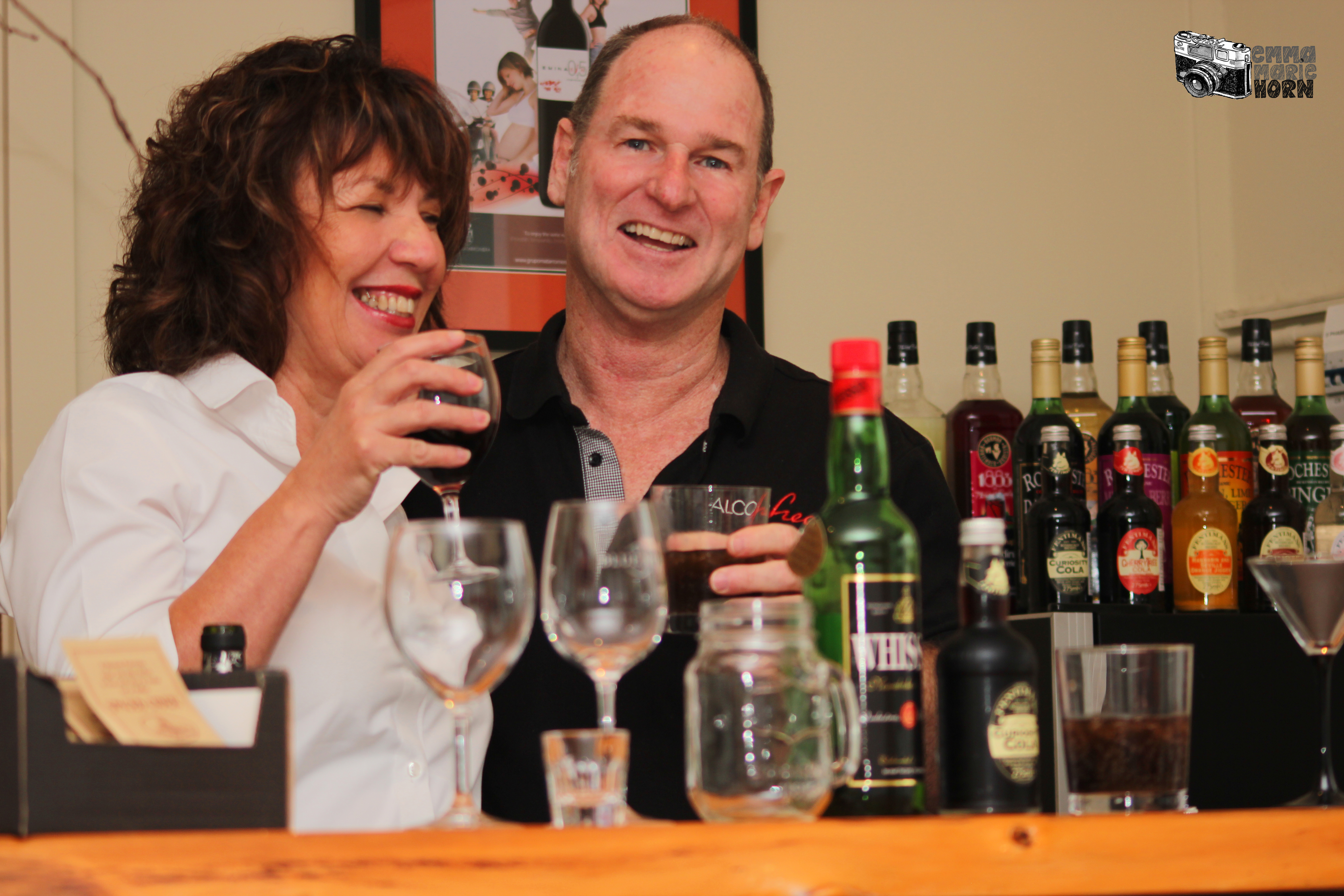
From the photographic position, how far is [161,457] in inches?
45.3

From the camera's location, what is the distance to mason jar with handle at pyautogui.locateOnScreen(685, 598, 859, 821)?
70 cm

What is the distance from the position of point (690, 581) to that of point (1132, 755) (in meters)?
0.33

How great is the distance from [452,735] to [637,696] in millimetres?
264

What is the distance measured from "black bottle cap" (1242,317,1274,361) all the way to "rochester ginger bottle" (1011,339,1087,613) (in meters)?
0.31

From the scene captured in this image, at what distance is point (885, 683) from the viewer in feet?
2.51

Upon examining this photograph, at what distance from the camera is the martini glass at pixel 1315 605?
3.10ft

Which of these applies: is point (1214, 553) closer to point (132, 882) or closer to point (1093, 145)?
point (1093, 145)

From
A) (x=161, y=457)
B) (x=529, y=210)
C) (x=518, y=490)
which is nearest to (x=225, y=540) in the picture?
(x=161, y=457)

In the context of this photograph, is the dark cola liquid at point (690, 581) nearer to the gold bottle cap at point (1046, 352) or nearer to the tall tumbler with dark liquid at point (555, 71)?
the gold bottle cap at point (1046, 352)

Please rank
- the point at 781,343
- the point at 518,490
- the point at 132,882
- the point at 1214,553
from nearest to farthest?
the point at 132,882 → the point at 518,490 → the point at 1214,553 → the point at 781,343

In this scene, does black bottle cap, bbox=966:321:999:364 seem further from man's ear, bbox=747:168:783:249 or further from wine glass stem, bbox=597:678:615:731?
wine glass stem, bbox=597:678:615:731

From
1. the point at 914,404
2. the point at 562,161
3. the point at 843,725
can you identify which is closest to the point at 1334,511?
the point at 914,404

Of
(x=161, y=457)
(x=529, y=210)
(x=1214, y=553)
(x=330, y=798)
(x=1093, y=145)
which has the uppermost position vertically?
(x=1093, y=145)

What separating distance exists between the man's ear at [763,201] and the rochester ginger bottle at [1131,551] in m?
0.60
